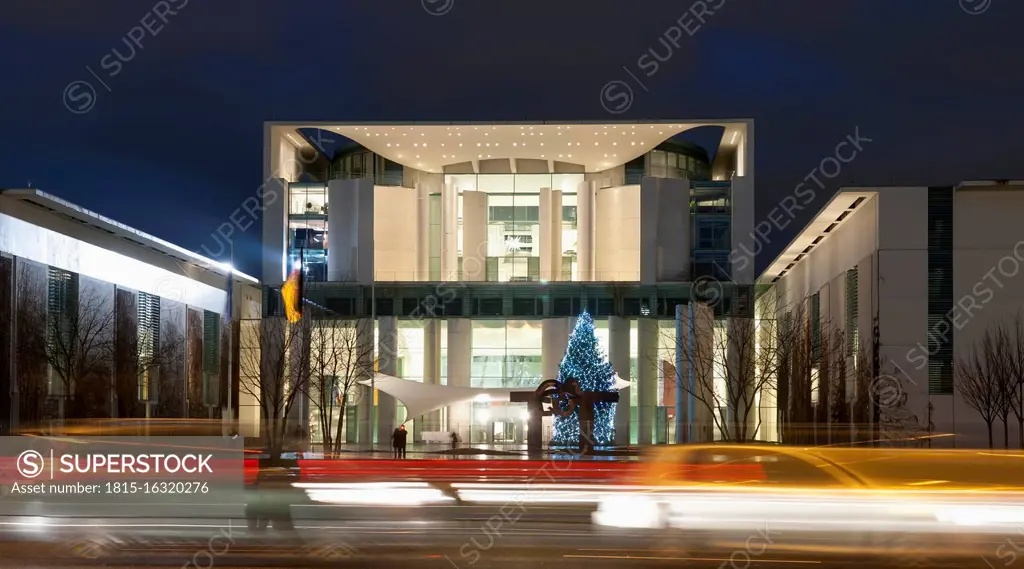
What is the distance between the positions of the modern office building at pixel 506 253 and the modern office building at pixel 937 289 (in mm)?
15889

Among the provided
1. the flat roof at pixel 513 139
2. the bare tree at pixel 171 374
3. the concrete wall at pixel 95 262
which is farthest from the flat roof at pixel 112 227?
the flat roof at pixel 513 139

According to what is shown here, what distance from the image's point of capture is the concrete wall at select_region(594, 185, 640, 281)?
64562 mm

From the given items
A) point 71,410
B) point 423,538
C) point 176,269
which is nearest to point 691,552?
point 423,538

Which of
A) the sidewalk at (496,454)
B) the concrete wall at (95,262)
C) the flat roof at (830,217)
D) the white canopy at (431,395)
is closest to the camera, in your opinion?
the sidewalk at (496,454)

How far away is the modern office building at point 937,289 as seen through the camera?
147ft

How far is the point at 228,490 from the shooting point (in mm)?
19234

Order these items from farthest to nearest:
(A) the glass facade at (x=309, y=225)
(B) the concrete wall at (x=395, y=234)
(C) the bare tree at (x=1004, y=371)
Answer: (A) the glass facade at (x=309, y=225)
(B) the concrete wall at (x=395, y=234)
(C) the bare tree at (x=1004, y=371)

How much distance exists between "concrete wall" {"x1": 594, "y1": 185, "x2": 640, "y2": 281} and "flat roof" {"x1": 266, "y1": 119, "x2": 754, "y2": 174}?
2337mm

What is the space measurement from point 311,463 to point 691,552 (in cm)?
1463

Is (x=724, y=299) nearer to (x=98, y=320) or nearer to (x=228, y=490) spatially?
(x=98, y=320)

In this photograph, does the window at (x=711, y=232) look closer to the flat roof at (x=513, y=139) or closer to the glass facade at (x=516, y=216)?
the glass facade at (x=516, y=216)

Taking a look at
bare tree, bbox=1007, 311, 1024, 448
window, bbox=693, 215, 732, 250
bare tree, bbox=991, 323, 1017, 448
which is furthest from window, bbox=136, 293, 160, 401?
bare tree, bbox=1007, 311, 1024, 448

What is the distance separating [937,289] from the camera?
4550cm

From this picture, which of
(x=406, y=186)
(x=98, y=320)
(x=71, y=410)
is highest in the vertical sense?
(x=406, y=186)
